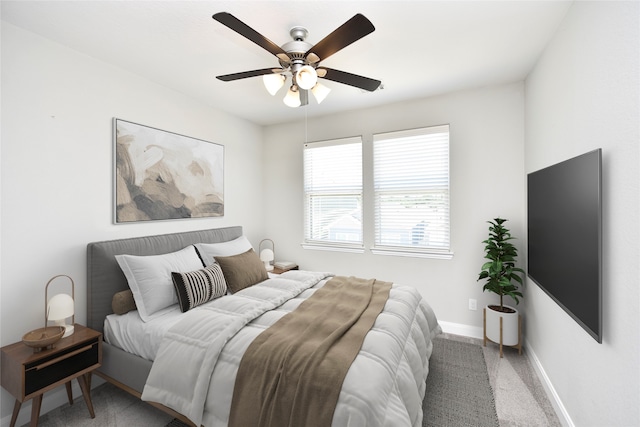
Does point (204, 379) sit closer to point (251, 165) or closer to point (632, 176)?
point (632, 176)

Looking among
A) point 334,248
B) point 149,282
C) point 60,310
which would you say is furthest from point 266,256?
point 60,310

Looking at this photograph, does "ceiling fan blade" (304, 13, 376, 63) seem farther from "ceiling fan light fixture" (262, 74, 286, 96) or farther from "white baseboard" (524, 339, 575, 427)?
"white baseboard" (524, 339, 575, 427)

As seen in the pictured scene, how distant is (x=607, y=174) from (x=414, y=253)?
2216 mm

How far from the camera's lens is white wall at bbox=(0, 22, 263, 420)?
198 cm

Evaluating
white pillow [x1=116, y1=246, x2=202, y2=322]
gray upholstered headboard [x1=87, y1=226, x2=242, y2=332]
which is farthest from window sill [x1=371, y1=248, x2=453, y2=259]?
gray upholstered headboard [x1=87, y1=226, x2=242, y2=332]

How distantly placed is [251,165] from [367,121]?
1819mm

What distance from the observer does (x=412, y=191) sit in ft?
11.5

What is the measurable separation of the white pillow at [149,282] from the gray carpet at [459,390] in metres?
2.17

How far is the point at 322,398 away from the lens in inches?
53.5

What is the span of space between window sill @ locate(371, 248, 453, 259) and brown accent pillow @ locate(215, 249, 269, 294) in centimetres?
153

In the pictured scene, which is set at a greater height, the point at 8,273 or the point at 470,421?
the point at 8,273

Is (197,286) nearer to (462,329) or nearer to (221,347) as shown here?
(221,347)

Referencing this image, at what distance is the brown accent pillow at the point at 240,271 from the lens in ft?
9.08

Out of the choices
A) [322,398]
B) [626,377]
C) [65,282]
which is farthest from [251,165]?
[626,377]
